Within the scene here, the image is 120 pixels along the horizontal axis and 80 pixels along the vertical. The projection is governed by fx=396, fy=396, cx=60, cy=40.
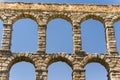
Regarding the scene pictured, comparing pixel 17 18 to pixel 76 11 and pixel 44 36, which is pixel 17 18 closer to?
pixel 44 36

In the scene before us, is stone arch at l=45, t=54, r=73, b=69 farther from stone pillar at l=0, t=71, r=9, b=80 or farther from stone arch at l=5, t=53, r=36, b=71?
stone pillar at l=0, t=71, r=9, b=80

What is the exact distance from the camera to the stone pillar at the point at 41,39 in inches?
1020

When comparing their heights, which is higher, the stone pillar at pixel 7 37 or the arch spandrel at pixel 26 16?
the arch spandrel at pixel 26 16

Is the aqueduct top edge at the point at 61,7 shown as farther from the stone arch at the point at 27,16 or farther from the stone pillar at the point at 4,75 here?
the stone pillar at the point at 4,75

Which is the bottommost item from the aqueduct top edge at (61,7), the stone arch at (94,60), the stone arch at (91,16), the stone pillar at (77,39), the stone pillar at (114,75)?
the stone pillar at (114,75)

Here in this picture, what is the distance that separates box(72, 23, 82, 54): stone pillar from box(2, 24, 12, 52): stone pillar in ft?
14.1

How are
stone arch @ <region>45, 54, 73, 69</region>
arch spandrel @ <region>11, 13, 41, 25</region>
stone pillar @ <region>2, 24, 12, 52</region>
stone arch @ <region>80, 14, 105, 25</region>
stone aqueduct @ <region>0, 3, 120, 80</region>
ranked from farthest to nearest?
stone arch @ <region>80, 14, 105, 25</region> → arch spandrel @ <region>11, 13, 41, 25</region> → stone pillar @ <region>2, 24, 12, 52</region> → stone arch @ <region>45, 54, 73, 69</region> → stone aqueduct @ <region>0, 3, 120, 80</region>

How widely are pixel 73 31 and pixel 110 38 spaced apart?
2.52 m

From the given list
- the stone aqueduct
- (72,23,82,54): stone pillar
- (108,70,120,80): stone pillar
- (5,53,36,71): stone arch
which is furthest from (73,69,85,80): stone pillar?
(5,53,36,71): stone arch

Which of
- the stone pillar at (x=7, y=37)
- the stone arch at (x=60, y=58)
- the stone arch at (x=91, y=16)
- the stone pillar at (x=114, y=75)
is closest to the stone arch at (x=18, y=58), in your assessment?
the stone pillar at (x=7, y=37)

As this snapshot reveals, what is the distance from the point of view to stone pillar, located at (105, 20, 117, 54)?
85.7 ft

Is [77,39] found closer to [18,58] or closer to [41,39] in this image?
[41,39]

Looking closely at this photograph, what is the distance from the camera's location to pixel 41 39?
26.3 meters

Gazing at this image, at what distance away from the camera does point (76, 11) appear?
90.3 ft
